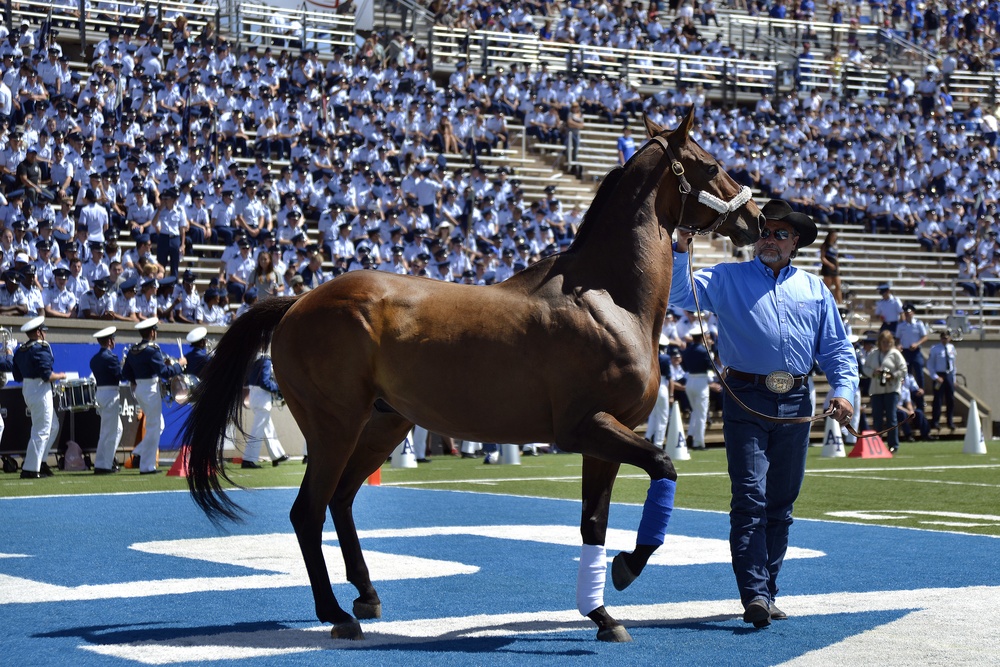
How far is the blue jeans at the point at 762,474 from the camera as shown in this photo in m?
6.73

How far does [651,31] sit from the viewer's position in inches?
1551

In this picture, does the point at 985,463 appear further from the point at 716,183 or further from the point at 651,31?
the point at 651,31

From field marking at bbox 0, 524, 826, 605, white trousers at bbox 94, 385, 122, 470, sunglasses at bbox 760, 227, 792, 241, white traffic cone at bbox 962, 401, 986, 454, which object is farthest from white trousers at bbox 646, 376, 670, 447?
sunglasses at bbox 760, 227, 792, 241

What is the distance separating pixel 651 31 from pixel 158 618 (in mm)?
34615

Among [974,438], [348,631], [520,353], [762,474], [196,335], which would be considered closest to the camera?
[348,631]

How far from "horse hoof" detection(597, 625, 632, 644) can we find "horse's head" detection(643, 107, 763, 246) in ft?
6.68

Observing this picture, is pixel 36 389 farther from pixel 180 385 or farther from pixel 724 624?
pixel 724 624

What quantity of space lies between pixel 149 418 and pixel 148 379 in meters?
0.53

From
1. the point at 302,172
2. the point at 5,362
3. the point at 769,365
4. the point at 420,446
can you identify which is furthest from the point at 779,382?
A: the point at 302,172

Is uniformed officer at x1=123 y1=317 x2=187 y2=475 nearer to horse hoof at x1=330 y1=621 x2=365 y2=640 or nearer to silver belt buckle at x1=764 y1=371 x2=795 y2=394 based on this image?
horse hoof at x1=330 y1=621 x2=365 y2=640

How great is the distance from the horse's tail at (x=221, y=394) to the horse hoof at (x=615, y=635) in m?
2.11

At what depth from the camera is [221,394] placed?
7.27 metres

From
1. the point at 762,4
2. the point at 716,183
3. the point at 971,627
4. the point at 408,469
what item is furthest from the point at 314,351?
the point at 762,4

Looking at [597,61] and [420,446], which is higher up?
[597,61]
